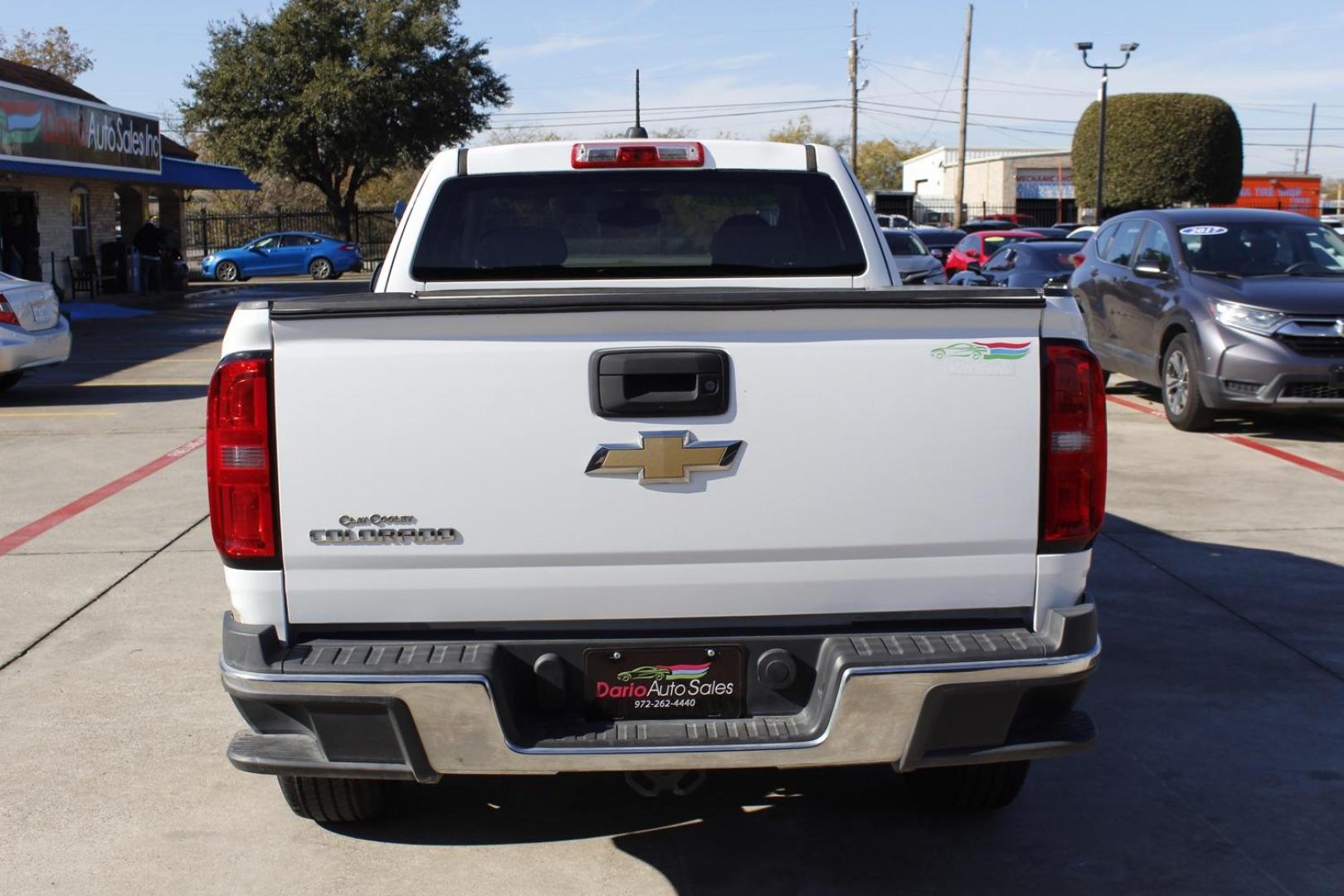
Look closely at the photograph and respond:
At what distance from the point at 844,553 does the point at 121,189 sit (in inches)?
1331

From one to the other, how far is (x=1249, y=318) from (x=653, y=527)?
8835 mm

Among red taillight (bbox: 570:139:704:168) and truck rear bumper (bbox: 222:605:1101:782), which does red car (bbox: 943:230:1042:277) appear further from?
truck rear bumper (bbox: 222:605:1101:782)

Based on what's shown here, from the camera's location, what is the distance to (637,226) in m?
5.26

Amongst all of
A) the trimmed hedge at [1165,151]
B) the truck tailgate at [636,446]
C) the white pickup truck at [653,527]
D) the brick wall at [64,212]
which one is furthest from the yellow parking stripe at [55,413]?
Answer: the trimmed hedge at [1165,151]

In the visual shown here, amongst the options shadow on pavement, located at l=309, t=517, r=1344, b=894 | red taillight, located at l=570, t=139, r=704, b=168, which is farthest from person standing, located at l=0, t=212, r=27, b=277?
shadow on pavement, located at l=309, t=517, r=1344, b=894

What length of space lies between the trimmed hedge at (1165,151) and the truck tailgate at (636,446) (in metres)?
49.6

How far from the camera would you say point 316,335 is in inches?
129

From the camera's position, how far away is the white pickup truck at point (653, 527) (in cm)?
328

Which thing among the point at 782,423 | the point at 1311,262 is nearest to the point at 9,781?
the point at 782,423

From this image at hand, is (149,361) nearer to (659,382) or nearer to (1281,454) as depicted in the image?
(1281,454)

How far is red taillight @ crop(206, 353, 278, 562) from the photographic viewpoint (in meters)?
3.27

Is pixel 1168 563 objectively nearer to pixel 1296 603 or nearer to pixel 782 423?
pixel 1296 603

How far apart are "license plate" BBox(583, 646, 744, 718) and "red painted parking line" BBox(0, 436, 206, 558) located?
5.48m

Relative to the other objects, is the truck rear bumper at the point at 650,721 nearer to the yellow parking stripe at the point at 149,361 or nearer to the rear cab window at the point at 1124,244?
the rear cab window at the point at 1124,244
